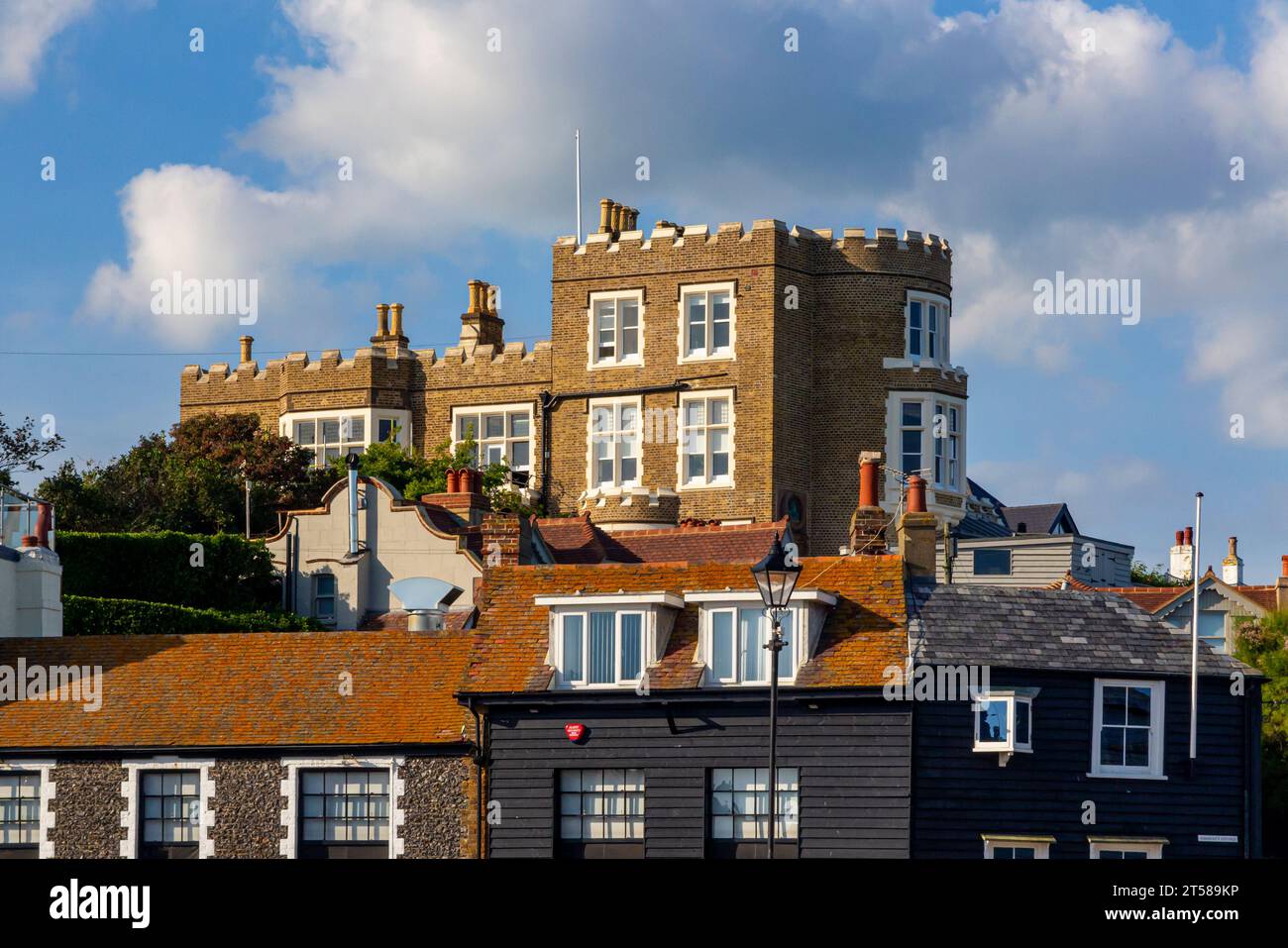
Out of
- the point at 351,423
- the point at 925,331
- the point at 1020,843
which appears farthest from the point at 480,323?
the point at 1020,843

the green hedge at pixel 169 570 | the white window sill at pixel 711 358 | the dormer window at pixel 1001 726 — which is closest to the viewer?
the dormer window at pixel 1001 726

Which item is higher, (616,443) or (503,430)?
(503,430)

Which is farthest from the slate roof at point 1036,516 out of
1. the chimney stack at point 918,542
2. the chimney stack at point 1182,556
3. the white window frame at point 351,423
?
the chimney stack at point 918,542

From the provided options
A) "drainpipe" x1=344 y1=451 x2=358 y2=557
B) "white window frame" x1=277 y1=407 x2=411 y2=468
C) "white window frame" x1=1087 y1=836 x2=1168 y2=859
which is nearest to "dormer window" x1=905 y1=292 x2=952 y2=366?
"white window frame" x1=277 y1=407 x2=411 y2=468

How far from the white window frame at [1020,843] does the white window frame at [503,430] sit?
130ft

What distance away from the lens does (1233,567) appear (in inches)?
3014

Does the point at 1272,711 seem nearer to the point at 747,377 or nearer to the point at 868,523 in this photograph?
the point at 868,523

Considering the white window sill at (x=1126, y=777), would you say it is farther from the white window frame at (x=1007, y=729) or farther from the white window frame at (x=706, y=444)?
the white window frame at (x=706, y=444)

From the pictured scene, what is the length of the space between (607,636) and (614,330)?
37044 millimetres

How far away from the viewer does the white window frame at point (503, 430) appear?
70.2m

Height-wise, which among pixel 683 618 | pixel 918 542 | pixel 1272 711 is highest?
pixel 918 542
